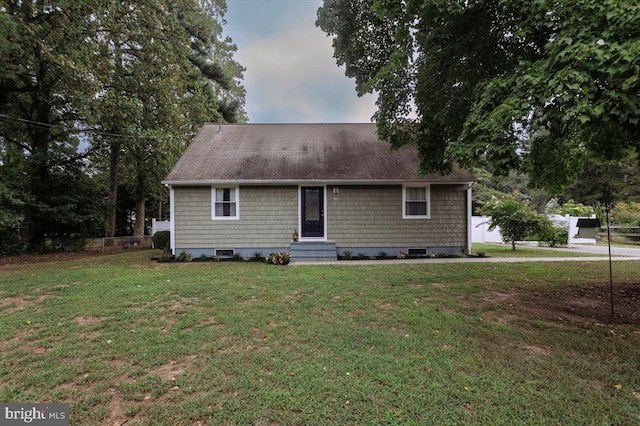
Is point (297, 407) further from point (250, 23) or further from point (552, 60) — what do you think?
point (250, 23)

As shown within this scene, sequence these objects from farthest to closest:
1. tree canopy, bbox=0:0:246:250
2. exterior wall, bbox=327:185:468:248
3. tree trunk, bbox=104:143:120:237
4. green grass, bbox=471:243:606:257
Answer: tree trunk, bbox=104:143:120:237 → green grass, bbox=471:243:606:257 → exterior wall, bbox=327:185:468:248 → tree canopy, bbox=0:0:246:250

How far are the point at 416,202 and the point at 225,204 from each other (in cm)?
663

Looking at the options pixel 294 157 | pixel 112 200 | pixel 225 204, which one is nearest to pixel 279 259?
pixel 225 204

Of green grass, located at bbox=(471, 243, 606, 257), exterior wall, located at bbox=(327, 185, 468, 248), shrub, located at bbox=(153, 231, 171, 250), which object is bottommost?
green grass, located at bbox=(471, 243, 606, 257)

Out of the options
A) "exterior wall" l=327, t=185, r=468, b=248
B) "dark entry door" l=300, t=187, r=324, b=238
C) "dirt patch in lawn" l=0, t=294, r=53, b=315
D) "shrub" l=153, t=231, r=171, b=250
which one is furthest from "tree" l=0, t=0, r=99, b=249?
"exterior wall" l=327, t=185, r=468, b=248

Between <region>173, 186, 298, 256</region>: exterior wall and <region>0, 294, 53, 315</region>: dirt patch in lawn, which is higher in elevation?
<region>173, 186, 298, 256</region>: exterior wall

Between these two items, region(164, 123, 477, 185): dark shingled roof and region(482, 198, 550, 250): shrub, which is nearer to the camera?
region(164, 123, 477, 185): dark shingled roof

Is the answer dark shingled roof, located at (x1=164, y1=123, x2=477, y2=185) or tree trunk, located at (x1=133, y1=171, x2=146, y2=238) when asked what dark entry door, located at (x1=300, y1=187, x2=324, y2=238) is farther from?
tree trunk, located at (x1=133, y1=171, x2=146, y2=238)

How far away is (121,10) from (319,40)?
896cm

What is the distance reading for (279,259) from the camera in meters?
9.01

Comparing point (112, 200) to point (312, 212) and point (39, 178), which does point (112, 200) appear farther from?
point (312, 212)

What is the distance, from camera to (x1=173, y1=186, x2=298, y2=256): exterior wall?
392 inches

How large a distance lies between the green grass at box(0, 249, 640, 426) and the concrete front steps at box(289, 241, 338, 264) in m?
3.68

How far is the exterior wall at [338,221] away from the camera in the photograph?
32.7ft
